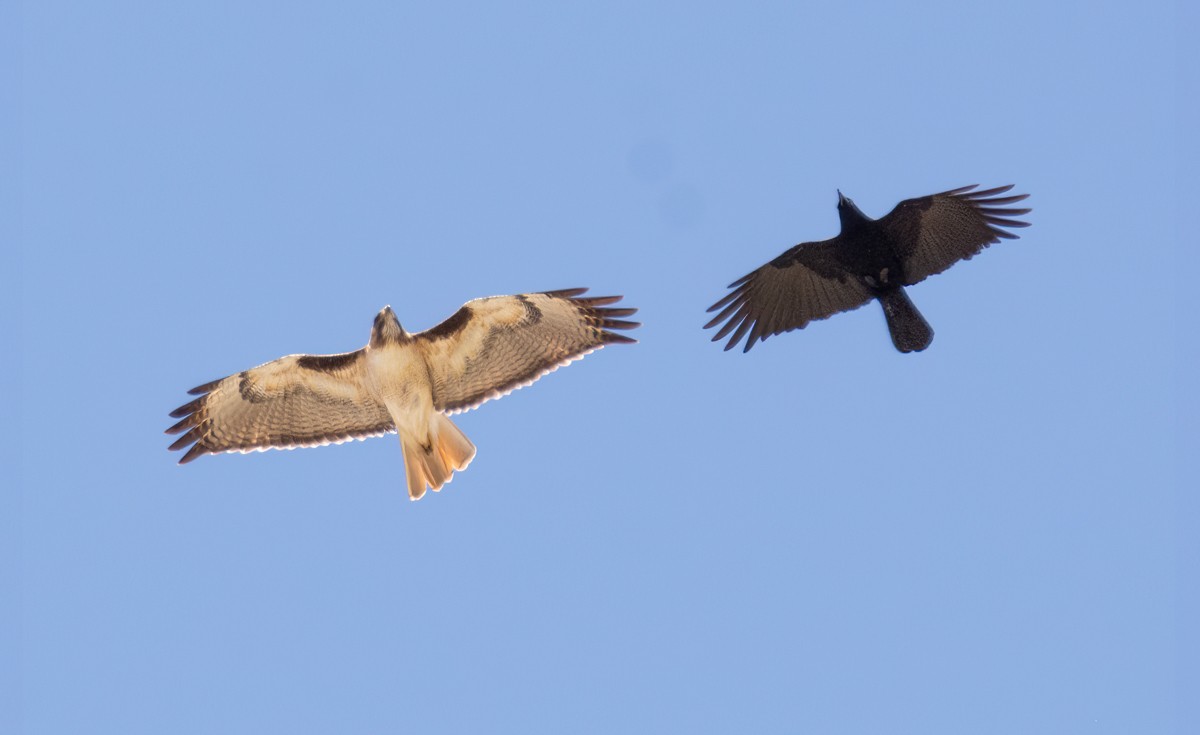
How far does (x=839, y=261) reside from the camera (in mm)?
12336

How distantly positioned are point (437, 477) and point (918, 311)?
454cm

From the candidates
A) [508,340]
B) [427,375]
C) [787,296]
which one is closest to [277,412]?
[427,375]

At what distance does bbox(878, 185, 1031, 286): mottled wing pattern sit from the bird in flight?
2703 millimetres

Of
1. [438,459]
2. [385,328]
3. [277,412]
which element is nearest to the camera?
[385,328]

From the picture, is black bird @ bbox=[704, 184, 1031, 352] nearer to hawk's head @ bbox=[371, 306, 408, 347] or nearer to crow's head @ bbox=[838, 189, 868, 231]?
crow's head @ bbox=[838, 189, 868, 231]

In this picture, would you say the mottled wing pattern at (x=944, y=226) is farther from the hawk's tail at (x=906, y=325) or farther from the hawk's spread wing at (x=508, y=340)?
the hawk's spread wing at (x=508, y=340)

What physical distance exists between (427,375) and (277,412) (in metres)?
1.49

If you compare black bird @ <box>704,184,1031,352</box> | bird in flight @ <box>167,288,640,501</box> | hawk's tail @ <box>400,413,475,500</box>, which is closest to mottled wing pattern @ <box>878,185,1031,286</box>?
black bird @ <box>704,184,1031,352</box>

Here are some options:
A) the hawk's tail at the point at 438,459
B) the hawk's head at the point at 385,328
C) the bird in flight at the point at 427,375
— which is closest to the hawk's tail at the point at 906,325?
the bird in flight at the point at 427,375

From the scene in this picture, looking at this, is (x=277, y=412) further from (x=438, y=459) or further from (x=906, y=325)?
(x=906, y=325)

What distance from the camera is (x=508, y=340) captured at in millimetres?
11375

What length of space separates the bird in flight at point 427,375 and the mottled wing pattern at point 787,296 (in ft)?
5.27

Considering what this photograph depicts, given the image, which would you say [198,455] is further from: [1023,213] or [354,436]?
[1023,213]

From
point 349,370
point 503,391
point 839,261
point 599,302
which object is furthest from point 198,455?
point 839,261
